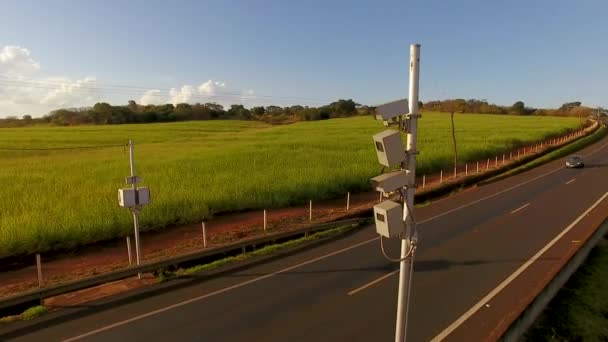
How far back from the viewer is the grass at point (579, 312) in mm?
8156

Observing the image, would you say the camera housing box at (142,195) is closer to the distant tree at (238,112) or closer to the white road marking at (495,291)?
the white road marking at (495,291)

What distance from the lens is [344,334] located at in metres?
8.00

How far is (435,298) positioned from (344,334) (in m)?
2.83

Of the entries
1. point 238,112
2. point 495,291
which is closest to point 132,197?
point 495,291

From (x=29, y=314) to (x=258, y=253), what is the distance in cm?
659

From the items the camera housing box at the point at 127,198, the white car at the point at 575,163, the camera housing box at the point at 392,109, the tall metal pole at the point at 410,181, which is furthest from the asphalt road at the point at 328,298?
the white car at the point at 575,163

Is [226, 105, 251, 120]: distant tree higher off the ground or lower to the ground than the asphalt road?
higher

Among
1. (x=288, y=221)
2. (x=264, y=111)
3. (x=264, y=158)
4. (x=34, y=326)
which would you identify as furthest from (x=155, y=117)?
(x=34, y=326)

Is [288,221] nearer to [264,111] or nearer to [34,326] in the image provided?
[34,326]

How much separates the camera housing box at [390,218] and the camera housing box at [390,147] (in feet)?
1.46

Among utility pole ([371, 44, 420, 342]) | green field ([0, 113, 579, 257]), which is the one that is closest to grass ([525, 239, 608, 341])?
utility pole ([371, 44, 420, 342])

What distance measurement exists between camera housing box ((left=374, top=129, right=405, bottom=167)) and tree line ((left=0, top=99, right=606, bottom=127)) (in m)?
69.0

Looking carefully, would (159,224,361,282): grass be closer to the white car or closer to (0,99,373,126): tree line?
the white car

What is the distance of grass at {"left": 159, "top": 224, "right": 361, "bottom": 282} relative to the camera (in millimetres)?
12008
